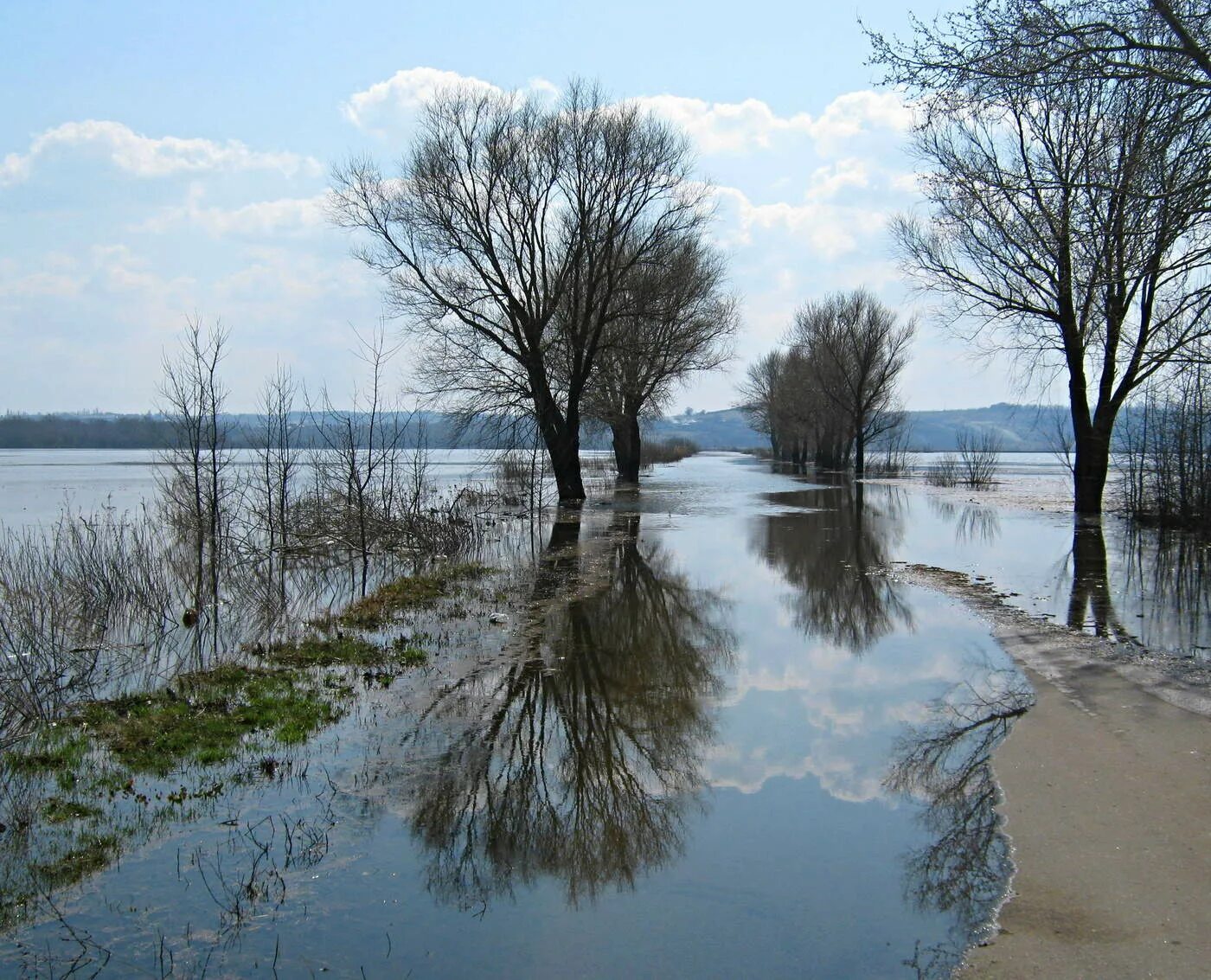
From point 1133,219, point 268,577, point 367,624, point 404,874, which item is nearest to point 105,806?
point 404,874

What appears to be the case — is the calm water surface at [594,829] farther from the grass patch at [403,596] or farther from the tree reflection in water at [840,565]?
the grass patch at [403,596]

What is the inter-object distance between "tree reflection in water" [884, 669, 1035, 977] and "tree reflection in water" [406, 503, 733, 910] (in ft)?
4.19

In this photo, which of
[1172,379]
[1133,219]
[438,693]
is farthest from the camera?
[1172,379]

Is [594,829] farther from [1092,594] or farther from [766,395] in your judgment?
[766,395]

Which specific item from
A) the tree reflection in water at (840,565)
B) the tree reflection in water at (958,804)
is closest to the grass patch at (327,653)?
the tree reflection in water at (840,565)

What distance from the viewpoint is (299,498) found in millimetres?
20547

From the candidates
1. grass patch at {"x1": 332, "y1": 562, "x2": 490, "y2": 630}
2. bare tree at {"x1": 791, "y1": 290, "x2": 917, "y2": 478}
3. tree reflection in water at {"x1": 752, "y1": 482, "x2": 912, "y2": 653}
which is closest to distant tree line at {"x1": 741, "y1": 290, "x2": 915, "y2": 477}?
bare tree at {"x1": 791, "y1": 290, "x2": 917, "y2": 478}

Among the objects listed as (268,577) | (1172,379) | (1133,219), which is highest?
(1133,219)

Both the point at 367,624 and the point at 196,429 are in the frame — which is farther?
the point at 196,429

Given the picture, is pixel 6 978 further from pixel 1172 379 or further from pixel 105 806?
pixel 1172 379

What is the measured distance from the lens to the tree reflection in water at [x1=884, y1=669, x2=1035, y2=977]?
13.1 ft

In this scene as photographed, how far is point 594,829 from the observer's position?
16.3 feet

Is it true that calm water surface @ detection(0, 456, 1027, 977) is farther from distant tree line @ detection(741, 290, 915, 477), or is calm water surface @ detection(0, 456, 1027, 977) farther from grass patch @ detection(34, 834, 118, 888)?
distant tree line @ detection(741, 290, 915, 477)

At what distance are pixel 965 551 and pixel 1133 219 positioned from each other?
7.74m
